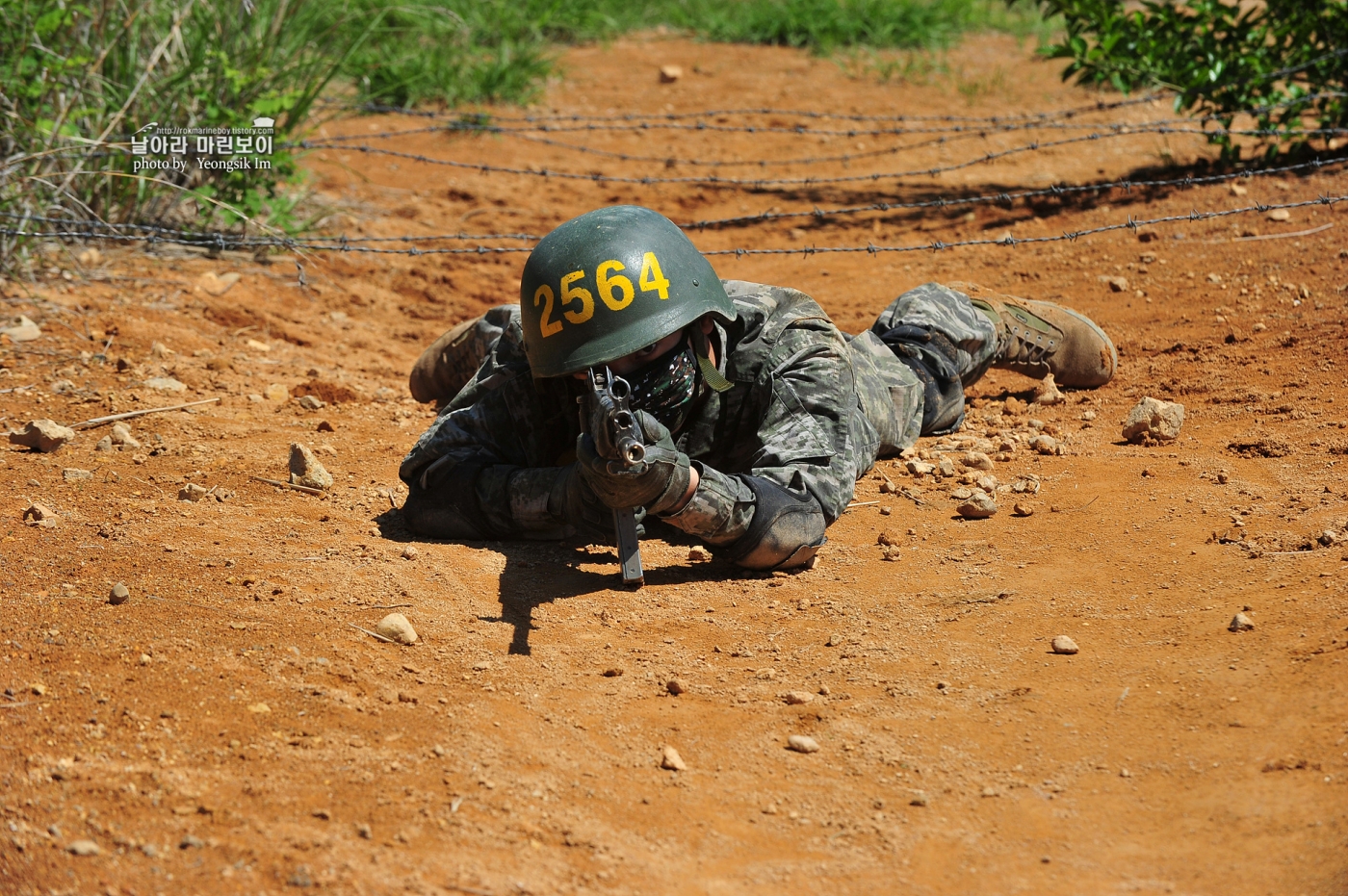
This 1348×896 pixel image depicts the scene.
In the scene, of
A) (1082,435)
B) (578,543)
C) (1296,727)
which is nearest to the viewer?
(1296,727)

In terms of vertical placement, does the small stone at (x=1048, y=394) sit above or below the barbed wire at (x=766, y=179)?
below

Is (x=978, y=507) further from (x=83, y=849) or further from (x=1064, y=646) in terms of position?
(x=83, y=849)

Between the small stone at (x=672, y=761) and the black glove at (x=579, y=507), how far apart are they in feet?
2.59

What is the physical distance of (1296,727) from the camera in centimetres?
267

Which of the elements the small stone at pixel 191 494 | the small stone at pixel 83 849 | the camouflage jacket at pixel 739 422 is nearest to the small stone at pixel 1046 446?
the camouflage jacket at pixel 739 422

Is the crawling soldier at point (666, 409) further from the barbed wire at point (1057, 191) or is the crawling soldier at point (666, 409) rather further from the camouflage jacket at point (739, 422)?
the barbed wire at point (1057, 191)

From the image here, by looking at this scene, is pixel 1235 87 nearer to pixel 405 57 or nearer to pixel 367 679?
pixel 405 57

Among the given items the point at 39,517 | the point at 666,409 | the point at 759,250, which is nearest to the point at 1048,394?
the point at 759,250

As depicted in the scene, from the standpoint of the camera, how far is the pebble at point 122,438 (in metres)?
4.37

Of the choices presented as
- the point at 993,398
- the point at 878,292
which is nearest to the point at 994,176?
the point at 878,292

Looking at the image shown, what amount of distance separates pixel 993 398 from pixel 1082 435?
519 millimetres

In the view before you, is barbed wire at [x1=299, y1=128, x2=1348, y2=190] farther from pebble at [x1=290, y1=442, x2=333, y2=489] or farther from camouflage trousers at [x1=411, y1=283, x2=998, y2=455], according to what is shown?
pebble at [x1=290, y1=442, x2=333, y2=489]

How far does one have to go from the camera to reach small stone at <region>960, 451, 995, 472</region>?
4285mm

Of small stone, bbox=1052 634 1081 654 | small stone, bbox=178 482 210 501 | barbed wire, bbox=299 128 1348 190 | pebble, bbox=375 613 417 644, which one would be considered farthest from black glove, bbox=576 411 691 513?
barbed wire, bbox=299 128 1348 190
